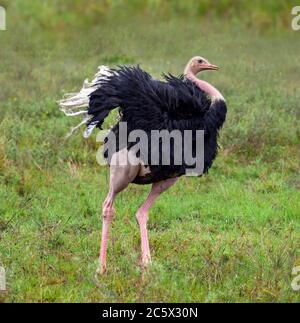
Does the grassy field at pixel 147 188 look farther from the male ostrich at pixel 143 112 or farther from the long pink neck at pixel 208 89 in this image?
the long pink neck at pixel 208 89

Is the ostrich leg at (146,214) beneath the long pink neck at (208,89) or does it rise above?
beneath

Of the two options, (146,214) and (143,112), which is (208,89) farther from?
(146,214)

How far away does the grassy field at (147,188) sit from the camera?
568 cm

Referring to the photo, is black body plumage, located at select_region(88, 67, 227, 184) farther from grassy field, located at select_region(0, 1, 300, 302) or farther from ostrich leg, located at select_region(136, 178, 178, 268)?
grassy field, located at select_region(0, 1, 300, 302)

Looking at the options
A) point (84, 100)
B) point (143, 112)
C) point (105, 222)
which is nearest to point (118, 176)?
point (105, 222)

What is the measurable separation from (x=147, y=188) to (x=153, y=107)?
103 inches

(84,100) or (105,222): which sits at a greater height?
(84,100)

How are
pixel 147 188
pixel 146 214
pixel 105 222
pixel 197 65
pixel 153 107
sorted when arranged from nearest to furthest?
pixel 153 107
pixel 105 222
pixel 146 214
pixel 197 65
pixel 147 188

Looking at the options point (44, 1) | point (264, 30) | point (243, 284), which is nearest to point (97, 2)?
point (44, 1)

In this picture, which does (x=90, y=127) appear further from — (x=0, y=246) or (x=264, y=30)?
(x=264, y=30)

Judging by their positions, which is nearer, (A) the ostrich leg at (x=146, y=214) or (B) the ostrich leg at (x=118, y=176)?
(B) the ostrich leg at (x=118, y=176)

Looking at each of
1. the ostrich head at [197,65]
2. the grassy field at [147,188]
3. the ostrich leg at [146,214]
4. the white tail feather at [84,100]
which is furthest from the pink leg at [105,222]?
the ostrich head at [197,65]

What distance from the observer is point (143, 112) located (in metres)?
5.89
